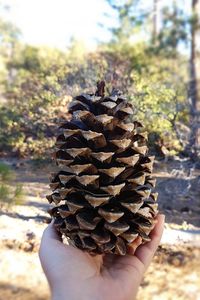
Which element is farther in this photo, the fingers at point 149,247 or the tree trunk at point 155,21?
the tree trunk at point 155,21

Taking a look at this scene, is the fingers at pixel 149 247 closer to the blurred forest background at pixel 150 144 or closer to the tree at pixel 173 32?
the blurred forest background at pixel 150 144

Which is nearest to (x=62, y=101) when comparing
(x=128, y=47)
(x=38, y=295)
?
(x=38, y=295)

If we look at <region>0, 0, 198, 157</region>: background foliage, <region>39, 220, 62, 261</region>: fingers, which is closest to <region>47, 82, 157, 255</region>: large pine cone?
<region>39, 220, 62, 261</region>: fingers

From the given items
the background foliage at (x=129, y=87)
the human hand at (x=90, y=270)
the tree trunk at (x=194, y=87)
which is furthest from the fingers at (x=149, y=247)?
the tree trunk at (x=194, y=87)

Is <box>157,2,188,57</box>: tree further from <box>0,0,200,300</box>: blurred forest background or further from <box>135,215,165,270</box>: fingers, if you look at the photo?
<box>135,215,165,270</box>: fingers

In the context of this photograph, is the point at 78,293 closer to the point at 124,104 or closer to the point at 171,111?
the point at 124,104

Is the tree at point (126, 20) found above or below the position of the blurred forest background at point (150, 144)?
above

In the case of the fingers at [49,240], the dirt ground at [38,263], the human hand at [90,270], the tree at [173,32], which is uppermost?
the tree at [173,32]
